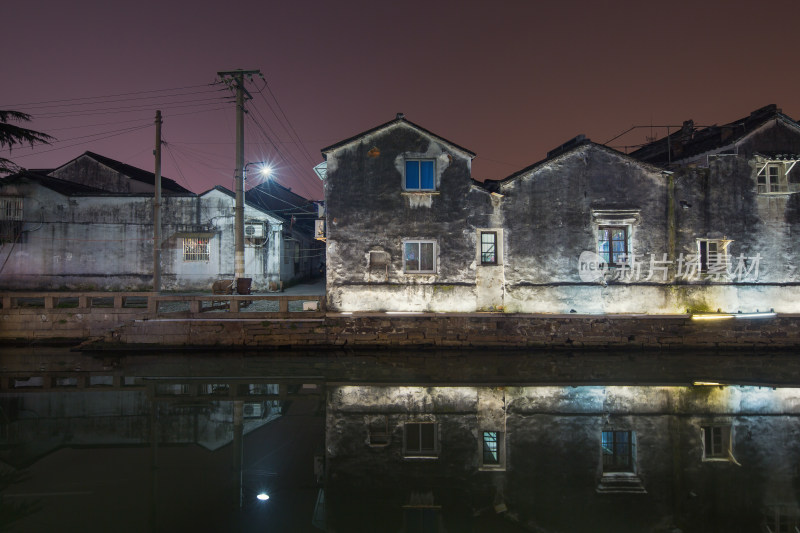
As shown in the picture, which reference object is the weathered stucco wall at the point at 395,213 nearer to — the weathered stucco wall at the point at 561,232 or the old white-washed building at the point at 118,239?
the weathered stucco wall at the point at 561,232

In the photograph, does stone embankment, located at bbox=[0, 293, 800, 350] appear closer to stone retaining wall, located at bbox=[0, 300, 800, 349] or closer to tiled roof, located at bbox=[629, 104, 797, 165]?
stone retaining wall, located at bbox=[0, 300, 800, 349]

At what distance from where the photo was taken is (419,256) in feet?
54.0

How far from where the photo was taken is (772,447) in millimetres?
7762

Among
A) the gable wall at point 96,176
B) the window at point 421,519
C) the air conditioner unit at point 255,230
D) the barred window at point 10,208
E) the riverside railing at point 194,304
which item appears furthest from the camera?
the gable wall at point 96,176

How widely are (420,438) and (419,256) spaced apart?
891 cm

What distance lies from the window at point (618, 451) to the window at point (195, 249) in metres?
21.3

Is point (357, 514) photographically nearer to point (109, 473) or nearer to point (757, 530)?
point (109, 473)

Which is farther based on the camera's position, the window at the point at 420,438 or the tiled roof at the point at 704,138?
the tiled roof at the point at 704,138

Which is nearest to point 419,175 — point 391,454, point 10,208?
point 391,454

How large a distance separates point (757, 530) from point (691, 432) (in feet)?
10.8

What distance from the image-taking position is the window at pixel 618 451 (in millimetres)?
7088

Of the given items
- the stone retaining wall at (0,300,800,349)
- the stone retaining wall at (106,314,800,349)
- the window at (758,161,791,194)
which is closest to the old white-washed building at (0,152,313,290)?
the stone retaining wall at (0,300,800,349)

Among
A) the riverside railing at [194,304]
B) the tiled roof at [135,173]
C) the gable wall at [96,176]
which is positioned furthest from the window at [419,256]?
the gable wall at [96,176]

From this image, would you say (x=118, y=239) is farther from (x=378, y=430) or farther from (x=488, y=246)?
(x=378, y=430)
